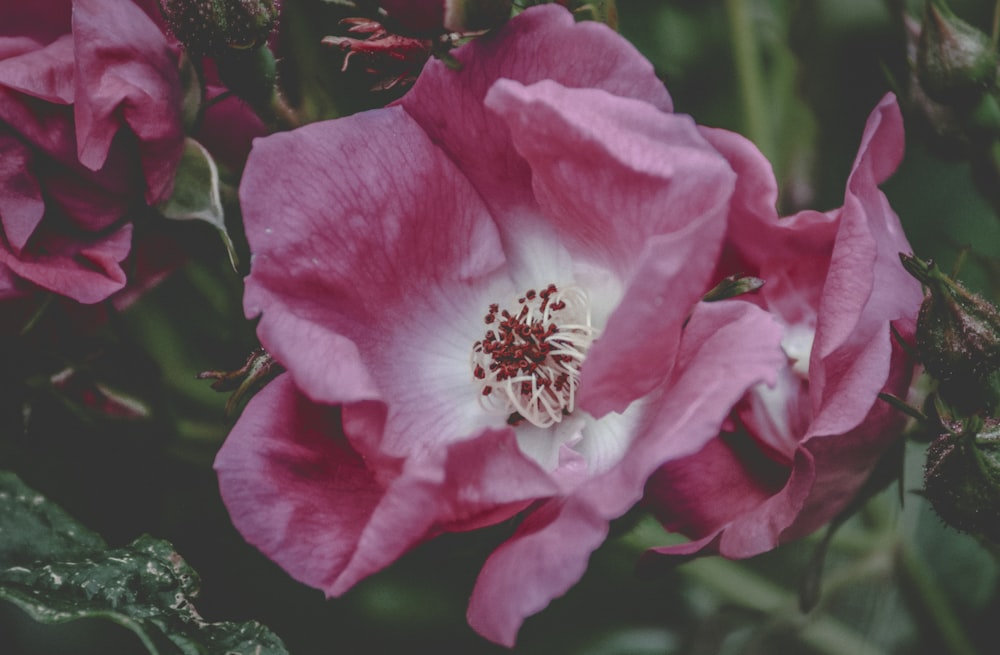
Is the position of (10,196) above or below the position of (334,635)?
above

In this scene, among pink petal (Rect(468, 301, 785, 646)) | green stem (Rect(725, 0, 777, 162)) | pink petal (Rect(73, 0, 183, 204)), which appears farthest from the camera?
green stem (Rect(725, 0, 777, 162))

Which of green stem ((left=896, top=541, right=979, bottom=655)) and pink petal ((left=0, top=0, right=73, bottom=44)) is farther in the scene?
green stem ((left=896, top=541, right=979, bottom=655))

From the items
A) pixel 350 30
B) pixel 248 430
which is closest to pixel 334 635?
pixel 248 430

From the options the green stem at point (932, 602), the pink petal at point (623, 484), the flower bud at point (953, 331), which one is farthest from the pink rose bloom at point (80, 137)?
the green stem at point (932, 602)

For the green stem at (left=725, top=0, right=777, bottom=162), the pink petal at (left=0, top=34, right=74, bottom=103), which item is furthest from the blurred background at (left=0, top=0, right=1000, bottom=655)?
the pink petal at (left=0, top=34, right=74, bottom=103)

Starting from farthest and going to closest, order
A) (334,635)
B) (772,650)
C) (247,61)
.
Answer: (772,650)
(334,635)
(247,61)

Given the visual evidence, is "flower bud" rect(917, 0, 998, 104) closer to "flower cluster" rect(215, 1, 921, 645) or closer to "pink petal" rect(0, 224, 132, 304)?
"flower cluster" rect(215, 1, 921, 645)

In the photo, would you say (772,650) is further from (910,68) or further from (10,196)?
(10,196)

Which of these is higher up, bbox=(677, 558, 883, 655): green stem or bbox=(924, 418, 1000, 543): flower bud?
bbox=(924, 418, 1000, 543): flower bud
